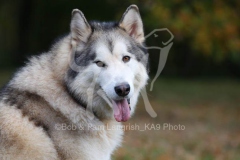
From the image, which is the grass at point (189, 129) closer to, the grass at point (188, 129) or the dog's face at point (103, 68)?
the grass at point (188, 129)

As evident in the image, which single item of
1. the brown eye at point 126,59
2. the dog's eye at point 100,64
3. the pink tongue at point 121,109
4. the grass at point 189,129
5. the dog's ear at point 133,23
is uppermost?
the dog's ear at point 133,23

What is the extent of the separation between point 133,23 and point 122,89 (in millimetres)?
940

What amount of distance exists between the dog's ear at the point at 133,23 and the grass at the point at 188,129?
1.97 metres

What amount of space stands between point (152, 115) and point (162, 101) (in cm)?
469

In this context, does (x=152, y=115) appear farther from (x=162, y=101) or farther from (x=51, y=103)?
(x=51, y=103)

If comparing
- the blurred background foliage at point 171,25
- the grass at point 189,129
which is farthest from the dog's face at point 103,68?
the grass at point 189,129

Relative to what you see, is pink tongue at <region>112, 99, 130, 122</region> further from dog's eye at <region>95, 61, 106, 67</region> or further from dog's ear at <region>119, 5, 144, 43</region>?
dog's ear at <region>119, 5, 144, 43</region>

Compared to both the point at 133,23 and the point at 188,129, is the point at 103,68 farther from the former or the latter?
the point at 188,129

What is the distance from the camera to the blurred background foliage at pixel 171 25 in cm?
1372

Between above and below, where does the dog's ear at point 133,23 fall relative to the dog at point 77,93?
above

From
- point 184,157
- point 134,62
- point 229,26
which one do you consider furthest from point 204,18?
point 134,62

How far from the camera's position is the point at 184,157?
25.5ft

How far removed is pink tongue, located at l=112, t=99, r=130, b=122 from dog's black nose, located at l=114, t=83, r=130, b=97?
0.62 ft

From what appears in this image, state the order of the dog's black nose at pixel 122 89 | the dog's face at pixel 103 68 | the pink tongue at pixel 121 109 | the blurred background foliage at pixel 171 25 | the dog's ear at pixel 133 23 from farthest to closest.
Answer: the blurred background foliage at pixel 171 25 → the dog's ear at pixel 133 23 → the pink tongue at pixel 121 109 → the dog's face at pixel 103 68 → the dog's black nose at pixel 122 89
